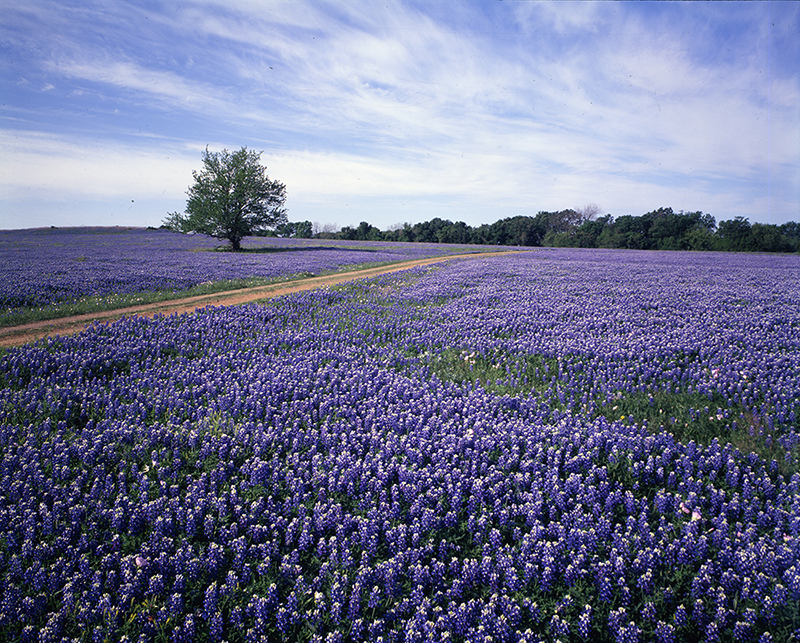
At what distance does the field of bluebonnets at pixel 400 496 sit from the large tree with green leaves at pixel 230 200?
39513mm

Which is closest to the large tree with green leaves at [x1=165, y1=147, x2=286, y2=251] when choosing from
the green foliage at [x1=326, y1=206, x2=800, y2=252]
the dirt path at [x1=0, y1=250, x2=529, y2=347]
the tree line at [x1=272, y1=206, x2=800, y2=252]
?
the tree line at [x1=272, y1=206, x2=800, y2=252]

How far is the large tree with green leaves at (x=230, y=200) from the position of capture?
142ft

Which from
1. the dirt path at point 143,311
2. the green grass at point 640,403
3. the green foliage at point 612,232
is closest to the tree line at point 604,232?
the green foliage at point 612,232

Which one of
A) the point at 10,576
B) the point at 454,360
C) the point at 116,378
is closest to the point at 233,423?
the point at 10,576

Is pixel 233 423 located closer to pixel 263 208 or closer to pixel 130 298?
pixel 130 298

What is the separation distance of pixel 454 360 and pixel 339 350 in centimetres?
251

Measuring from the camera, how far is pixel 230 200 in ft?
144

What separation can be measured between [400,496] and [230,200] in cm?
4659

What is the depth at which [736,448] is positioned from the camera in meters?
4.75

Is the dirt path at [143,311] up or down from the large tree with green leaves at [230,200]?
down

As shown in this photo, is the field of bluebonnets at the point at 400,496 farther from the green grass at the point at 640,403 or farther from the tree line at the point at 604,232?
the tree line at the point at 604,232

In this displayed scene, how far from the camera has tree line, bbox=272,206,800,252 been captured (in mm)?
67125

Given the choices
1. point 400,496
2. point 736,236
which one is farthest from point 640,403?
point 736,236

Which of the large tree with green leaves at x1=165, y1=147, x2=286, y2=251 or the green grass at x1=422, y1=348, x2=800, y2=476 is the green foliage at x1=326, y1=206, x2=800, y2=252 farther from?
the green grass at x1=422, y1=348, x2=800, y2=476
